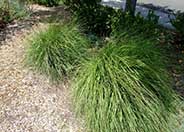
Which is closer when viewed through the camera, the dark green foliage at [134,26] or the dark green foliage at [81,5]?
the dark green foliage at [134,26]

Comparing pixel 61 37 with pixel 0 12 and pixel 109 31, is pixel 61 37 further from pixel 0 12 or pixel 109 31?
pixel 0 12

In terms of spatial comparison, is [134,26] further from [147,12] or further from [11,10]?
[147,12]

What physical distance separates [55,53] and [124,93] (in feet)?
4.31

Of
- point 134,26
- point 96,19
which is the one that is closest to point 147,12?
point 96,19

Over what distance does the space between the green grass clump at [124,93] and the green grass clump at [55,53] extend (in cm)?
46

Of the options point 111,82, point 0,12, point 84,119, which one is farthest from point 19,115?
point 0,12

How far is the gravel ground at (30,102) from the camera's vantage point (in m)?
4.28

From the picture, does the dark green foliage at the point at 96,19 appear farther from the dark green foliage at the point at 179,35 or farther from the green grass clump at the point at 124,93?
the green grass clump at the point at 124,93

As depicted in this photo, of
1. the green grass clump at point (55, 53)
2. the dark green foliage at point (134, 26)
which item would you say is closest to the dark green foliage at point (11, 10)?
the green grass clump at point (55, 53)

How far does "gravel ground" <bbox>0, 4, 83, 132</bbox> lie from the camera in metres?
4.28

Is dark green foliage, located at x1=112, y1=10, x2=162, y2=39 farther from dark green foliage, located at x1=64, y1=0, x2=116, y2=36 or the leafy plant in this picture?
dark green foliage, located at x1=64, y1=0, x2=116, y2=36

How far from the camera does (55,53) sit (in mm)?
4992

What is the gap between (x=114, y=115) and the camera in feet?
13.1

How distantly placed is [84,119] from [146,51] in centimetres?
120
